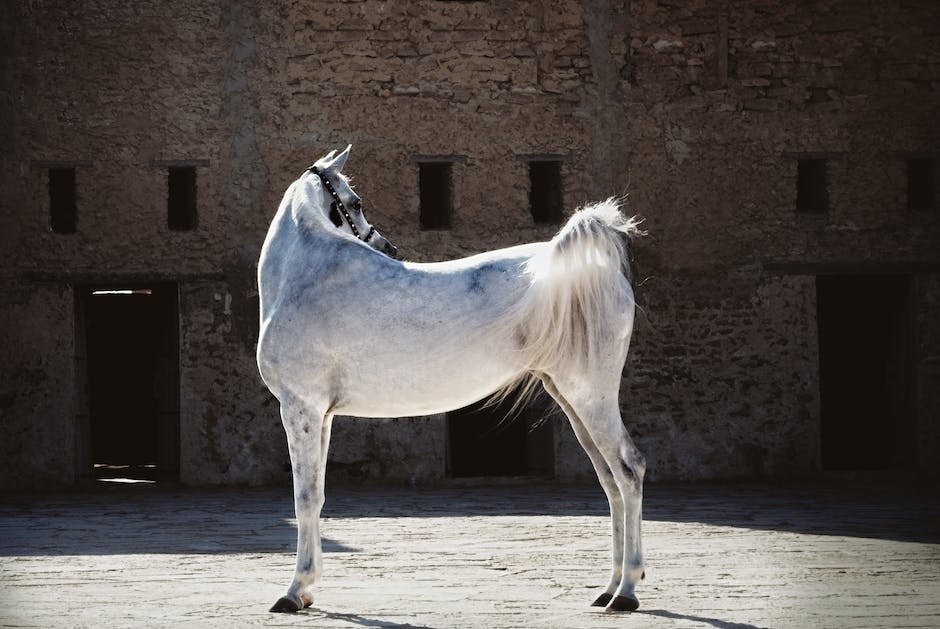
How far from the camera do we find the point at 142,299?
17.0 meters

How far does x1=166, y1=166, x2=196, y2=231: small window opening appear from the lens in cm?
1305

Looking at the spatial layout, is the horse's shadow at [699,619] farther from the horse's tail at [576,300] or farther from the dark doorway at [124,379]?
the dark doorway at [124,379]

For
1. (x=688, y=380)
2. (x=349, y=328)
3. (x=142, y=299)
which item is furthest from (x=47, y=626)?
(x=142, y=299)

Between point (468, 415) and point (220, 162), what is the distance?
17.0ft

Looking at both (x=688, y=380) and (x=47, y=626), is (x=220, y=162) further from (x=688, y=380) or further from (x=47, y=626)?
(x=47, y=626)

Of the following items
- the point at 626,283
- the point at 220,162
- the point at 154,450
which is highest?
the point at 220,162

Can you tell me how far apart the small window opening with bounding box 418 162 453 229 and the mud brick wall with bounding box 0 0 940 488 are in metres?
0.20

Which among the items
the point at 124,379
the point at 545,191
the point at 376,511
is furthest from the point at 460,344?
the point at 124,379

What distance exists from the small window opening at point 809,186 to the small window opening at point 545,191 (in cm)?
281

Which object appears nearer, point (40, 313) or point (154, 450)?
point (40, 313)

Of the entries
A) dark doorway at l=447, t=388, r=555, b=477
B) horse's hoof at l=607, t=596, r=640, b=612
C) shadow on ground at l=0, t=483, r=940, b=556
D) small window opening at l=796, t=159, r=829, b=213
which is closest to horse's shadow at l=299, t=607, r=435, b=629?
horse's hoof at l=607, t=596, r=640, b=612

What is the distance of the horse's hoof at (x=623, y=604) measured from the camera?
5.40m

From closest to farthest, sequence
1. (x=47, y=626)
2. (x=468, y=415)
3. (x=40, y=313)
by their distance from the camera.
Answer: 1. (x=47, y=626)
2. (x=40, y=313)
3. (x=468, y=415)

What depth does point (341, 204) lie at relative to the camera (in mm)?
6184
